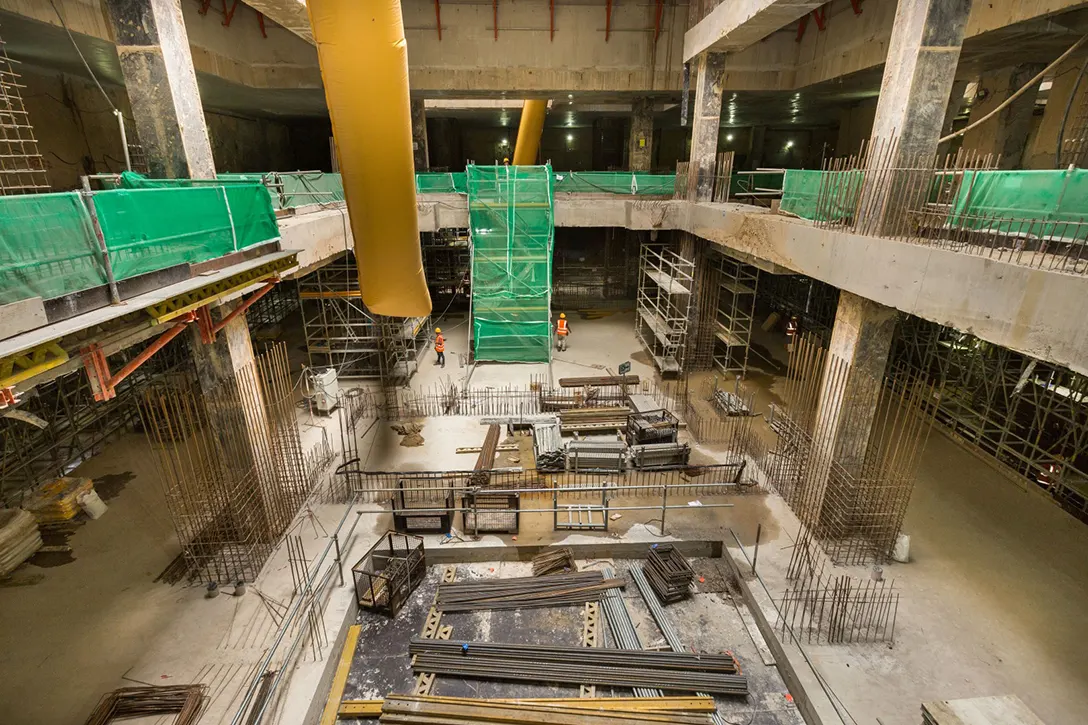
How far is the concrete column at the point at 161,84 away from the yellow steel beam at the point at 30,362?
10.5 feet

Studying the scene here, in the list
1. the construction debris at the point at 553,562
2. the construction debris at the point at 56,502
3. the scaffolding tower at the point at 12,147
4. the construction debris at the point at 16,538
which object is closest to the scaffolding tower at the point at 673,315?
the construction debris at the point at 553,562

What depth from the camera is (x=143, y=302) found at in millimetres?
4996

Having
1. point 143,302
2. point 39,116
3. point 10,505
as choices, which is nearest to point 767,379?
point 143,302

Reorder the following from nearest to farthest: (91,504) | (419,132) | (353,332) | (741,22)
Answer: (91,504)
(741,22)
(353,332)
(419,132)

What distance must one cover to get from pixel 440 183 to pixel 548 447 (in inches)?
366

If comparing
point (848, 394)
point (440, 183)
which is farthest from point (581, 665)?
point (440, 183)

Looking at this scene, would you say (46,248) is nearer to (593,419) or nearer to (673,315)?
(593,419)

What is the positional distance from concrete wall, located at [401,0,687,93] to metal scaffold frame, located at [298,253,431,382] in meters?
6.58

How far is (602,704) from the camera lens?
607 cm

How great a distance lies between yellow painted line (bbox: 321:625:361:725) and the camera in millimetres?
6029

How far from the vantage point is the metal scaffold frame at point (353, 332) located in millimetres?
13383

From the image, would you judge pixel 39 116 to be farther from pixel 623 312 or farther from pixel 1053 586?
pixel 1053 586

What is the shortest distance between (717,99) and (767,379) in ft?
24.7

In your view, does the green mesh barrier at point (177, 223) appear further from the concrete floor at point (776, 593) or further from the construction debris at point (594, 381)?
the construction debris at point (594, 381)
